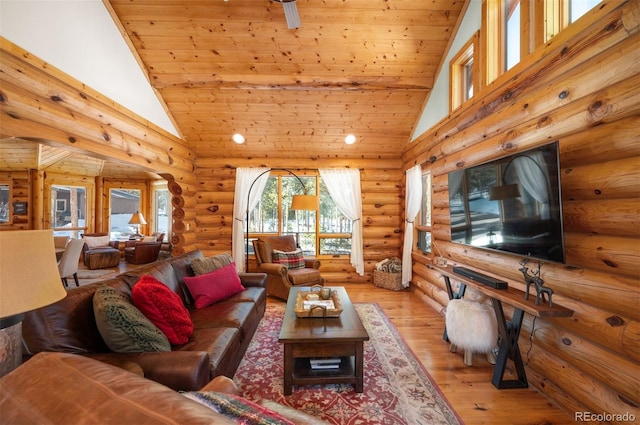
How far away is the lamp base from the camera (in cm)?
108

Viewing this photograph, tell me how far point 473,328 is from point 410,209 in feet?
8.74

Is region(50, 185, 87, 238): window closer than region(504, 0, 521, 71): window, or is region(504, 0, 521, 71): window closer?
region(504, 0, 521, 71): window

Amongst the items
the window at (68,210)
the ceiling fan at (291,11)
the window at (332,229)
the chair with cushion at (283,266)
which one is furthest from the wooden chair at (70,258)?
the ceiling fan at (291,11)

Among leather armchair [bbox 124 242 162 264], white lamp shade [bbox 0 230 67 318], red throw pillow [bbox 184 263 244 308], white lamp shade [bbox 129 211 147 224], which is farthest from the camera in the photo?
white lamp shade [bbox 129 211 147 224]

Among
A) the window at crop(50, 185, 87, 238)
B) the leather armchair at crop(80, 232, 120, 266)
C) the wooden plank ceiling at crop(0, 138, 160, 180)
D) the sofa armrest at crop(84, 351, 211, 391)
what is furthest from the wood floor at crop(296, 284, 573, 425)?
the window at crop(50, 185, 87, 238)

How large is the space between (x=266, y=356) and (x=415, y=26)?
4.32m

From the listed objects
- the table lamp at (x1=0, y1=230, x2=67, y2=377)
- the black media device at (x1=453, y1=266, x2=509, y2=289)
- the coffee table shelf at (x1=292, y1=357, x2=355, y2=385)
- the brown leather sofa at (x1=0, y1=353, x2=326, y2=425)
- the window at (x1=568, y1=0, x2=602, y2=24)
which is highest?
the window at (x1=568, y1=0, x2=602, y2=24)

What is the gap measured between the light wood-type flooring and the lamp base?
250cm

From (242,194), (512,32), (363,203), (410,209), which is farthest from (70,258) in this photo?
(512,32)

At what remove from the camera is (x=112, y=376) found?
0.71 m

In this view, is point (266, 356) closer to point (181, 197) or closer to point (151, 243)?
point (181, 197)

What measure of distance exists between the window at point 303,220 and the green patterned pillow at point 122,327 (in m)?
4.12

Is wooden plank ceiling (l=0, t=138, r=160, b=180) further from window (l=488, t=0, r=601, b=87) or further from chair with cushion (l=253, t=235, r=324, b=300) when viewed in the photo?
window (l=488, t=0, r=601, b=87)

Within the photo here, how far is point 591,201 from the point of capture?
1.80m
